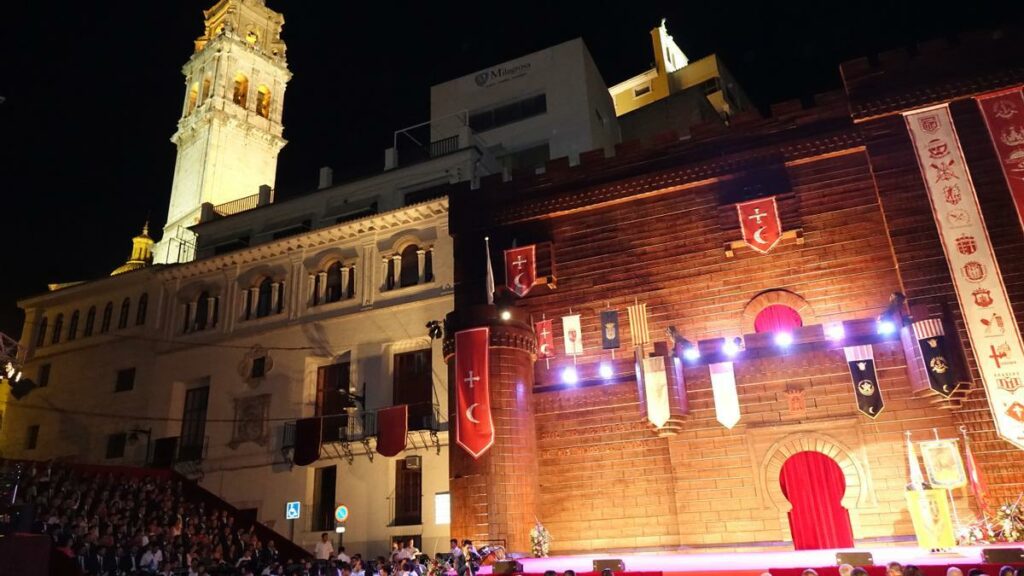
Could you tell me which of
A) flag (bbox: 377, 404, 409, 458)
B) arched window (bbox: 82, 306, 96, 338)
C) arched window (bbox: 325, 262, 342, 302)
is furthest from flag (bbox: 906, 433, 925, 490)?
arched window (bbox: 82, 306, 96, 338)

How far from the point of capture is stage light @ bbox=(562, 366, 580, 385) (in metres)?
18.4

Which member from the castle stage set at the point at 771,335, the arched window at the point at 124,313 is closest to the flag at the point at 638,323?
the castle stage set at the point at 771,335

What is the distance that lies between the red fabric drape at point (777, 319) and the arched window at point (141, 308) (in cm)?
2429

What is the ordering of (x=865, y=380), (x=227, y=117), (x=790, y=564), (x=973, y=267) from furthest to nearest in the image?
(x=227, y=117), (x=973, y=267), (x=865, y=380), (x=790, y=564)

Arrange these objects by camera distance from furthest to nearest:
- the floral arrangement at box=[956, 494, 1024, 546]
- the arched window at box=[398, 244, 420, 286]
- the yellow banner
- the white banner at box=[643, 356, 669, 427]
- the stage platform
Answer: the arched window at box=[398, 244, 420, 286]
the white banner at box=[643, 356, 669, 427]
the floral arrangement at box=[956, 494, 1024, 546]
the yellow banner
the stage platform

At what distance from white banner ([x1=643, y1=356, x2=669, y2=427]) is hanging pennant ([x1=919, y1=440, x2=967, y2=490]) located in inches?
215

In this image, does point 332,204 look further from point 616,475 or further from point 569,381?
point 616,475

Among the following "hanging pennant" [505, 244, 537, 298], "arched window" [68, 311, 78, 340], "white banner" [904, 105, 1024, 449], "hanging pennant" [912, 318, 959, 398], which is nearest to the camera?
"hanging pennant" [912, 318, 959, 398]

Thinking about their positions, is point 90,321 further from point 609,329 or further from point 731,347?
point 731,347

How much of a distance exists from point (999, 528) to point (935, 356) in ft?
11.4

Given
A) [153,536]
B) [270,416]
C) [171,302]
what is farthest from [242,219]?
[153,536]

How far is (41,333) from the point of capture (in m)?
31.6

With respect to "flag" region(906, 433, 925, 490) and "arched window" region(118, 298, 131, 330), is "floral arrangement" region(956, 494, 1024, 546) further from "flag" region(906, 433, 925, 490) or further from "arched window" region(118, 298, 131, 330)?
"arched window" region(118, 298, 131, 330)

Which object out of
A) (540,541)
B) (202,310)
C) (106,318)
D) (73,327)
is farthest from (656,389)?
(73,327)
